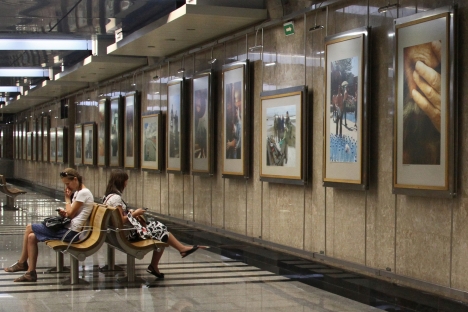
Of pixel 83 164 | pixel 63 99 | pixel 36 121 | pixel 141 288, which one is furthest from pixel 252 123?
pixel 36 121

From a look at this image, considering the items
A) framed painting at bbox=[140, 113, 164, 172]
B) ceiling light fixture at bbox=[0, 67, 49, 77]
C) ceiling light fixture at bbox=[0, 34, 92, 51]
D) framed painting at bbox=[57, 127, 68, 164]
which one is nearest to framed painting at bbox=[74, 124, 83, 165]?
ceiling light fixture at bbox=[0, 67, 49, 77]

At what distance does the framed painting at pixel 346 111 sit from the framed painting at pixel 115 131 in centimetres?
1275

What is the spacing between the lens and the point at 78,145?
2869cm

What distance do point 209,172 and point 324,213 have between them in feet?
15.6

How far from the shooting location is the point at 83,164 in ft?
91.1

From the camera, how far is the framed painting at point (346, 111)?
9109 millimetres

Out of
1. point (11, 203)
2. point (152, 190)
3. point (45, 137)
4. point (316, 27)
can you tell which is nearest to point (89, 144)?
point (11, 203)

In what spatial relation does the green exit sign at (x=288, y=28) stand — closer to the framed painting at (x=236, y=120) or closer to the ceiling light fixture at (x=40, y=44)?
the framed painting at (x=236, y=120)

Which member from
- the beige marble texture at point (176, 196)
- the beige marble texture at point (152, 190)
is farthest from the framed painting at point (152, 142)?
the beige marble texture at point (176, 196)

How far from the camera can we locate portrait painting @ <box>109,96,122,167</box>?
72.2 feet

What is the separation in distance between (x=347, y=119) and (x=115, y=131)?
14.0 metres

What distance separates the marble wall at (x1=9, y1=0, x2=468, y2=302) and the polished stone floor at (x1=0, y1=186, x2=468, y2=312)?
0.32 m

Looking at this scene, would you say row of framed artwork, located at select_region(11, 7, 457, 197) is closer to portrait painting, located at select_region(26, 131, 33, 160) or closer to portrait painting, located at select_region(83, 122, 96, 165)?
portrait painting, located at select_region(83, 122, 96, 165)

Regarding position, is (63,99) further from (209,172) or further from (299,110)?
(299,110)
